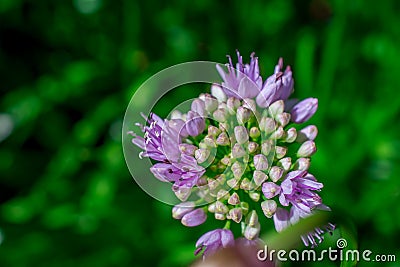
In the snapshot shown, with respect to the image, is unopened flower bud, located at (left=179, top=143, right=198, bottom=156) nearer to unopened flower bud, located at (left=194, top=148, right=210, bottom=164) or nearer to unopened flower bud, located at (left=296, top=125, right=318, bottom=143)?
unopened flower bud, located at (left=194, top=148, right=210, bottom=164)

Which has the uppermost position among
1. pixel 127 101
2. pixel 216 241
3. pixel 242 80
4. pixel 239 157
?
pixel 127 101

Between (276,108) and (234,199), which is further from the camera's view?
(276,108)

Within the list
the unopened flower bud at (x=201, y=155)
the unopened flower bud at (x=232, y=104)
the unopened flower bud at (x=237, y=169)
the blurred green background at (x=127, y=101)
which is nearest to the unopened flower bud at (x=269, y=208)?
the unopened flower bud at (x=237, y=169)

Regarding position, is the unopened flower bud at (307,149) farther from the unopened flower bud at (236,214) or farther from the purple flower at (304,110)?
the unopened flower bud at (236,214)

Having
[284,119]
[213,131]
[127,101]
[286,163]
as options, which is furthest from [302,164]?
[127,101]

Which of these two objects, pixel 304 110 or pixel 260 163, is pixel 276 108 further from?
pixel 260 163

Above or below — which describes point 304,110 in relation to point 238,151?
above

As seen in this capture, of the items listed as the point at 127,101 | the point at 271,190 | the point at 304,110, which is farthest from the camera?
the point at 127,101

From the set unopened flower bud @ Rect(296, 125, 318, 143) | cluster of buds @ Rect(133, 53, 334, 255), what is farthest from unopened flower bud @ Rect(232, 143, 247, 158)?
unopened flower bud @ Rect(296, 125, 318, 143)

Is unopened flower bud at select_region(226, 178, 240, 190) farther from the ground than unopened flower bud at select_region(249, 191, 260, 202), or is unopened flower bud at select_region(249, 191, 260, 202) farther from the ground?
unopened flower bud at select_region(226, 178, 240, 190)
